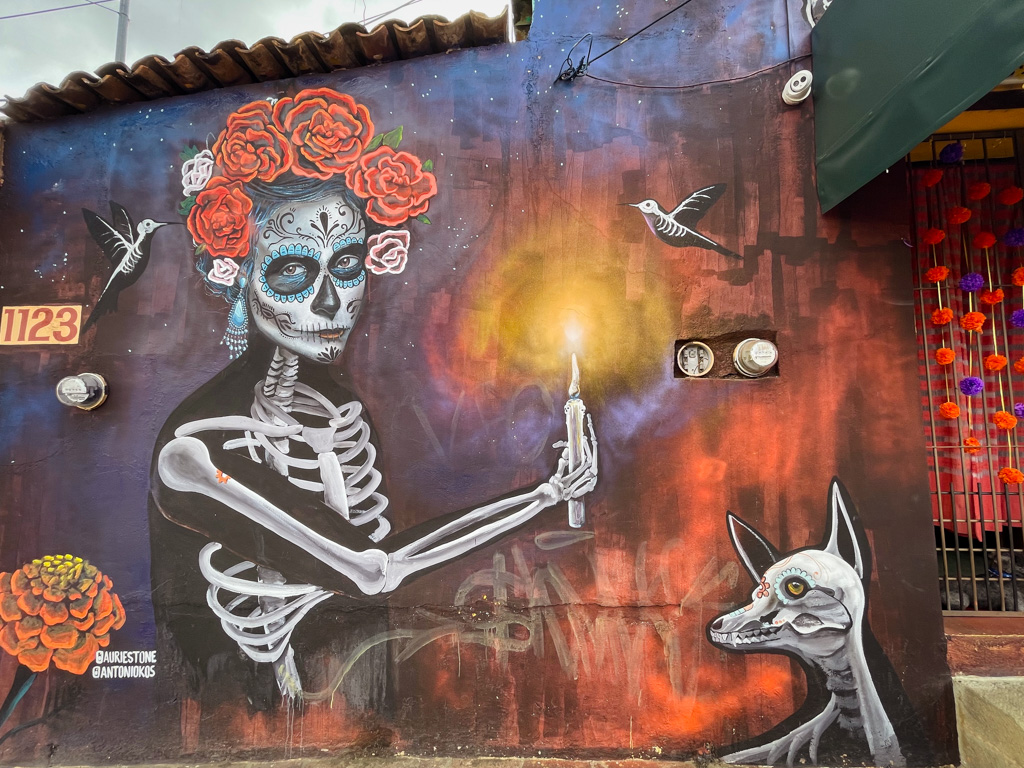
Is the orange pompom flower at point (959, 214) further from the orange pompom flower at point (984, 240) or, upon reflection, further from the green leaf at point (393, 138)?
the green leaf at point (393, 138)

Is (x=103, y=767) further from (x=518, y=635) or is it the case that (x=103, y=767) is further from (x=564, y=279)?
(x=564, y=279)

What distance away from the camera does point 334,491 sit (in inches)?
129

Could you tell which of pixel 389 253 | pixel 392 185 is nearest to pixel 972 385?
pixel 389 253

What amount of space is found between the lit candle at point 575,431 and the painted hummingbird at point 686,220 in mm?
1041

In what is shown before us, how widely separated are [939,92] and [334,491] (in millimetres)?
4065

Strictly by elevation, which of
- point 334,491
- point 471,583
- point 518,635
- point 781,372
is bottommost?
point 518,635

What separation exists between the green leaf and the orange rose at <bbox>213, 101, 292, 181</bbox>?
0.71 meters

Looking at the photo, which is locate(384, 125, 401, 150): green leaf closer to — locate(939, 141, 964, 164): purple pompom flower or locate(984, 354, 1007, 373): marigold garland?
locate(939, 141, 964, 164): purple pompom flower

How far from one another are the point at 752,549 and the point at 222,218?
4274mm

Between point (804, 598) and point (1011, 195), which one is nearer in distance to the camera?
point (804, 598)

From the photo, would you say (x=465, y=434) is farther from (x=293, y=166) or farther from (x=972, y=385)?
(x=972, y=385)

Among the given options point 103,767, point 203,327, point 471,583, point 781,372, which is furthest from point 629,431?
Answer: point 103,767

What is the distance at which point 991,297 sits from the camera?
338 cm

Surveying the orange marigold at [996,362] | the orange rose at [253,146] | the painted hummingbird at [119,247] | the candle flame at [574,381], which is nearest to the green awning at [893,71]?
the orange marigold at [996,362]
